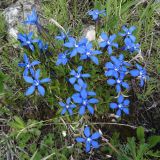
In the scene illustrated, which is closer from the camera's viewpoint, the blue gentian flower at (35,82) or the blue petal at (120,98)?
the blue gentian flower at (35,82)

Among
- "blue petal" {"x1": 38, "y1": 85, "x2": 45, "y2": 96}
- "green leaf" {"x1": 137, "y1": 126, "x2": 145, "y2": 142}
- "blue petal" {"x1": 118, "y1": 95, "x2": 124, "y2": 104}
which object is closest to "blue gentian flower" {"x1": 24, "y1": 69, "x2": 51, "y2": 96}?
"blue petal" {"x1": 38, "y1": 85, "x2": 45, "y2": 96}

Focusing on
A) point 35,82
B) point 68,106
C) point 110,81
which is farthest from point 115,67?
point 35,82

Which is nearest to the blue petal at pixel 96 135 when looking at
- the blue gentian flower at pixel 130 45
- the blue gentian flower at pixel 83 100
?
the blue gentian flower at pixel 83 100

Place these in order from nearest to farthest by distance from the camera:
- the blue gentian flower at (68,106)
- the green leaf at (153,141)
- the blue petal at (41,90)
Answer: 1. the blue petal at (41,90)
2. the blue gentian flower at (68,106)
3. the green leaf at (153,141)

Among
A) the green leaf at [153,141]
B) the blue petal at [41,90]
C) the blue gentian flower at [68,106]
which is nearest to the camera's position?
the blue petal at [41,90]

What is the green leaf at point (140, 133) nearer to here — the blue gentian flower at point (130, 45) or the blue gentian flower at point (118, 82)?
the blue gentian flower at point (118, 82)

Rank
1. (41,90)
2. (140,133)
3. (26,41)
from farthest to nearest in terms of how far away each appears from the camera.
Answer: (140,133), (26,41), (41,90)

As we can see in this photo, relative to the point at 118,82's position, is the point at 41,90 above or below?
below

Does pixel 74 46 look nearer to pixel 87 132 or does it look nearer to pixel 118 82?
pixel 118 82

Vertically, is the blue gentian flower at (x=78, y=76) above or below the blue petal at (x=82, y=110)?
above

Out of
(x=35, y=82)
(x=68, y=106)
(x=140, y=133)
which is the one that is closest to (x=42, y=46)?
(x=35, y=82)

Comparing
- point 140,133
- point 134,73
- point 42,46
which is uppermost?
point 42,46

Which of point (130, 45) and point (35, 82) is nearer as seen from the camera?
point (35, 82)

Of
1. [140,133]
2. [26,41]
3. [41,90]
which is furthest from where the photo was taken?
[140,133]
